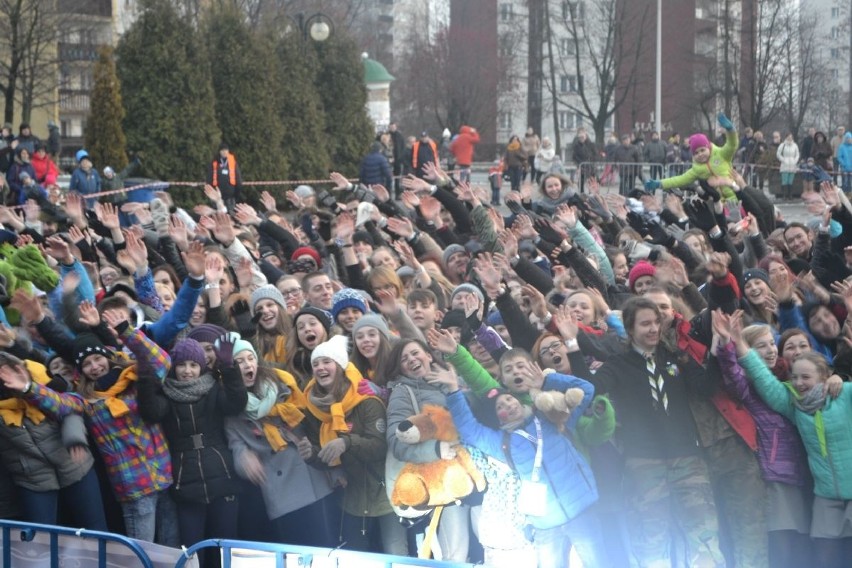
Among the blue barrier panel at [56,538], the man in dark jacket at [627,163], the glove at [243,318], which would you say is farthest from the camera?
the man in dark jacket at [627,163]

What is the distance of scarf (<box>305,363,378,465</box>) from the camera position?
7.02 meters

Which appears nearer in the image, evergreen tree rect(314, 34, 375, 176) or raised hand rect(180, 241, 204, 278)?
raised hand rect(180, 241, 204, 278)

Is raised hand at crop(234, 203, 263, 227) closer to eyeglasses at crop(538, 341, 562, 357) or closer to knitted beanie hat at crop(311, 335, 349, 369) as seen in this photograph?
knitted beanie hat at crop(311, 335, 349, 369)

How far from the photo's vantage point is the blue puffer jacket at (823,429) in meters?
6.73

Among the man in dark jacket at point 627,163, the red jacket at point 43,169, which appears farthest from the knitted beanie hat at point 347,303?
the man in dark jacket at point 627,163

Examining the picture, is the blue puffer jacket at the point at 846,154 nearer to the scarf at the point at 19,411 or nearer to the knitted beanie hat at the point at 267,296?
the knitted beanie hat at the point at 267,296

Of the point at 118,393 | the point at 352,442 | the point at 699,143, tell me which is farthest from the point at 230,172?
the point at 352,442

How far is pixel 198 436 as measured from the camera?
23.1ft

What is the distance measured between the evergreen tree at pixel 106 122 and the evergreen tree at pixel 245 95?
2437 millimetres

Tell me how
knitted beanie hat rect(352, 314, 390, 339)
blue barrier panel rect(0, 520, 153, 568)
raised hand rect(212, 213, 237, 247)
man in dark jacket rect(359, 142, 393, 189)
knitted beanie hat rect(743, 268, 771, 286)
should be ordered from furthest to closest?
man in dark jacket rect(359, 142, 393, 189) → raised hand rect(212, 213, 237, 247) → knitted beanie hat rect(743, 268, 771, 286) → knitted beanie hat rect(352, 314, 390, 339) → blue barrier panel rect(0, 520, 153, 568)

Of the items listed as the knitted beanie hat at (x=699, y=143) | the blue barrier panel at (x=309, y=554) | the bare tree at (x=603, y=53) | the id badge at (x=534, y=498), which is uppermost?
the bare tree at (x=603, y=53)

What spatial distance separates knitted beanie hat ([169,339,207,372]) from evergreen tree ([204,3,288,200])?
64.9 ft

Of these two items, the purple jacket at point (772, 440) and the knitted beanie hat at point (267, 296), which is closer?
the purple jacket at point (772, 440)

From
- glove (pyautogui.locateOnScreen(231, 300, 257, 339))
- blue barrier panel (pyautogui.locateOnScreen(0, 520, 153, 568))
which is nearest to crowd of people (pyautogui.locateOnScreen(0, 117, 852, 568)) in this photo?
glove (pyautogui.locateOnScreen(231, 300, 257, 339))
